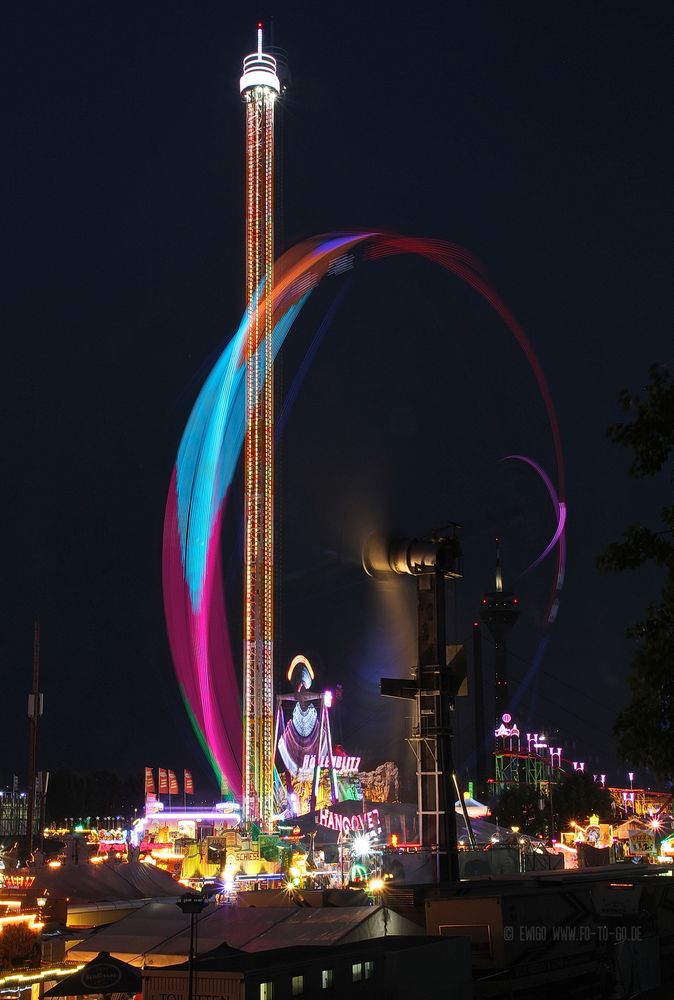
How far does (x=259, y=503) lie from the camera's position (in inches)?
3462

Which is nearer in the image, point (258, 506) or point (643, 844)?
point (643, 844)

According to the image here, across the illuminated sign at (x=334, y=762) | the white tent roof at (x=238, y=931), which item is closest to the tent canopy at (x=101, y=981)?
the white tent roof at (x=238, y=931)

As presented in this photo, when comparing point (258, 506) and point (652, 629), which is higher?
point (258, 506)

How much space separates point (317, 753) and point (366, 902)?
228 ft

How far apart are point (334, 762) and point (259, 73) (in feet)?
195

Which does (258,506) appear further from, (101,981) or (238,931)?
(101,981)

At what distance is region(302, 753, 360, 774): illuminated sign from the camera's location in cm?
10075

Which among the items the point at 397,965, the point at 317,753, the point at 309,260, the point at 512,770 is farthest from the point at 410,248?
the point at 512,770

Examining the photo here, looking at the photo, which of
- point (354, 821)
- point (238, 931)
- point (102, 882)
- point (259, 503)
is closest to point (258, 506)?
point (259, 503)

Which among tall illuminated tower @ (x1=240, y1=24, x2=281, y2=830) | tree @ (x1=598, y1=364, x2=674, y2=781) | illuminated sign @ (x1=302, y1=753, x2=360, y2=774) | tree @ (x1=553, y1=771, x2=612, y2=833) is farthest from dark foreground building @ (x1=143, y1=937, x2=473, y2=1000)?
tree @ (x1=553, y1=771, x2=612, y2=833)

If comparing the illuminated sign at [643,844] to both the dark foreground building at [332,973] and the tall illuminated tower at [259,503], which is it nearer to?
the tall illuminated tower at [259,503]

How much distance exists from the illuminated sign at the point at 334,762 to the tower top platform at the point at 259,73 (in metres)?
57.1

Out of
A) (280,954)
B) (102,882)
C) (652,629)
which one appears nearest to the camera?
(652,629)

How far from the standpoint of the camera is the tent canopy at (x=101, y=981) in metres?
24.3
